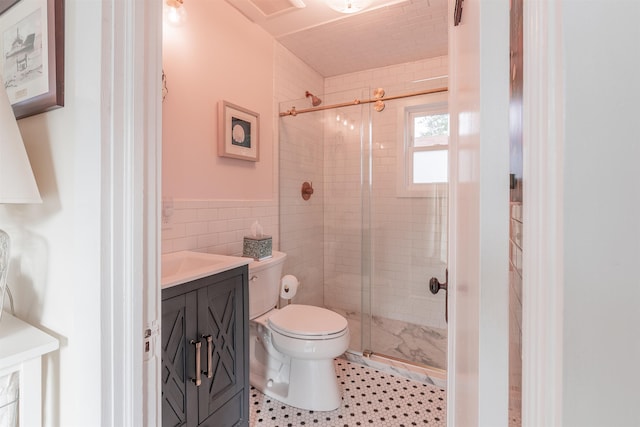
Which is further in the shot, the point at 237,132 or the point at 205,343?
the point at 237,132

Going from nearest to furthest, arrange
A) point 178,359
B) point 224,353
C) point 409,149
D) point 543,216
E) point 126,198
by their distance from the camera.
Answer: point 543,216, point 126,198, point 178,359, point 224,353, point 409,149

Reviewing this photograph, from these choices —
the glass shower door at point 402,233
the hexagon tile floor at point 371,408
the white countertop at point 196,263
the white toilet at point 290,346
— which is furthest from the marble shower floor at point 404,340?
the white countertop at point 196,263

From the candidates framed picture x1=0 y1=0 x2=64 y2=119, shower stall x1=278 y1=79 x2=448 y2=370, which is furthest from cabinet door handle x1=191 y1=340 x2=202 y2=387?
shower stall x1=278 y1=79 x2=448 y2=370

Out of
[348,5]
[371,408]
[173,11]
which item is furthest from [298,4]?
[371,408]

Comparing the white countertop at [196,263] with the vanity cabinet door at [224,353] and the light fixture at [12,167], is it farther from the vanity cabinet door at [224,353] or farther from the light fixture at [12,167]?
the light fixture at [12,167]

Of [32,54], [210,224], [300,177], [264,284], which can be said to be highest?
[32,54]

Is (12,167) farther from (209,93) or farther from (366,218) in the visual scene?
(366,218)

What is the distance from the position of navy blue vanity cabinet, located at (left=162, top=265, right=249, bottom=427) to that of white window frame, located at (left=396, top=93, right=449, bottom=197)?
5.62 ft

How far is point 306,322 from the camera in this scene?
5.83ft

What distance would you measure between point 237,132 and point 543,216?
6.37ft

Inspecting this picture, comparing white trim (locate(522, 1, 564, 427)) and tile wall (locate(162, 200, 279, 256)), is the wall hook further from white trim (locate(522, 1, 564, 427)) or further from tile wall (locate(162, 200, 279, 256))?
white trim (locate(522, 1, 564, 427))

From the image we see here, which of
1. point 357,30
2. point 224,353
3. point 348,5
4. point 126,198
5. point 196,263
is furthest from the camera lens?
point 357,30

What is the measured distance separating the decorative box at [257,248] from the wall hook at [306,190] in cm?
93

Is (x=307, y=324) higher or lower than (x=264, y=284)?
lower
